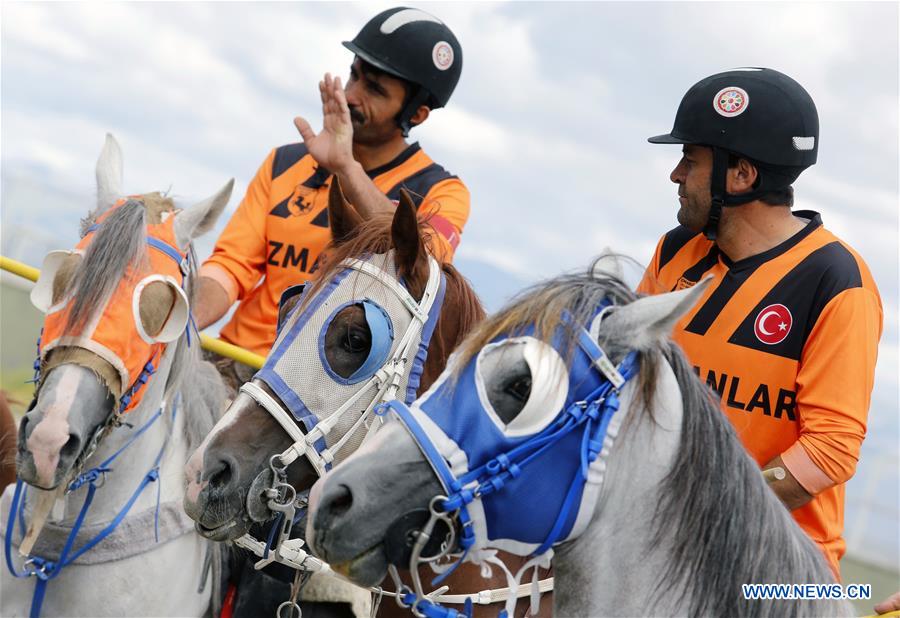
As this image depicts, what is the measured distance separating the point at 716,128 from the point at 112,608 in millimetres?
3269

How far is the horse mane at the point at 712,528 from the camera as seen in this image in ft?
8.95

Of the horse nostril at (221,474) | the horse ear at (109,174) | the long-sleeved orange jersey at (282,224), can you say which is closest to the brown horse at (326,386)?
the horse nostril at (221,474)

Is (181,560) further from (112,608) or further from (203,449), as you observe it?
(203,449)

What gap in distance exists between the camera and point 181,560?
4.48 meters

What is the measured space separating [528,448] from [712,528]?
59 centimetres

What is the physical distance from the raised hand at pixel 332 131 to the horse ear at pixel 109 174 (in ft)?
3.03

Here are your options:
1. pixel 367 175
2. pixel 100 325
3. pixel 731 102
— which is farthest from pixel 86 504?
pixel 731 102

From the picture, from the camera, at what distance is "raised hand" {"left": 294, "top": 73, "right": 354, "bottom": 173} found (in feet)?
16.3

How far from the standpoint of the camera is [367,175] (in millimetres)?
5469

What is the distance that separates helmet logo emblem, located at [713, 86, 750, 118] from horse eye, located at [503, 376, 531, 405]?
2.02 meters

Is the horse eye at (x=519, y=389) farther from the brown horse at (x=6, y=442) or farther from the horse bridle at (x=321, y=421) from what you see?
the brown horse at (x=6, y=442)

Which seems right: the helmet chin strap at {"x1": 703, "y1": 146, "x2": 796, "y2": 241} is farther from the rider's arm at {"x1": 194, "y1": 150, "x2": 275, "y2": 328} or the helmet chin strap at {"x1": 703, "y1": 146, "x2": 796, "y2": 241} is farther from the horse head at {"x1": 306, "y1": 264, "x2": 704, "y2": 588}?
the rider's arm at {"x1": 194, "y1": 150, "x2": 275, "y2": 328}

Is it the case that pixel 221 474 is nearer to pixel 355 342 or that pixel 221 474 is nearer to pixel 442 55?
pixel 355 342

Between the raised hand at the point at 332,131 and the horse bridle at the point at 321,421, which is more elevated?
the raised hand at the point at 332,131
